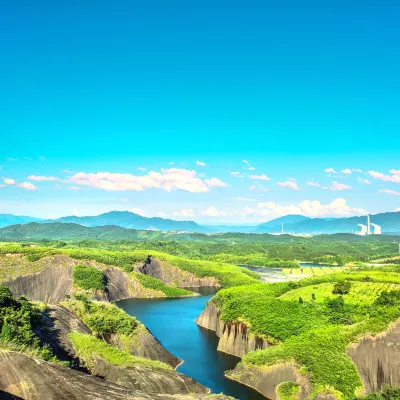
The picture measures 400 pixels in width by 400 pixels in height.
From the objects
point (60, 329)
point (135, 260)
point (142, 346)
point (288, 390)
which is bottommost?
point (288, 390)

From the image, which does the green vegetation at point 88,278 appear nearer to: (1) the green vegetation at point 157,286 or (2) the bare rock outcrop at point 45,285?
(2) the bare rock outcrop at point 45,285

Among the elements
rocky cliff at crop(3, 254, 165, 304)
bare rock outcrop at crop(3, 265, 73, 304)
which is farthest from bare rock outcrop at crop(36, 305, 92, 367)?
bare rock outcrop at crop(3, 265, 73, 304)

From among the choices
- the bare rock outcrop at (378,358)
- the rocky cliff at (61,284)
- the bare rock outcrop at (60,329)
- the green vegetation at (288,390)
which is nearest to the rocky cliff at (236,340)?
the green vegetation at (288,390)

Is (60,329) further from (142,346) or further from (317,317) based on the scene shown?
(317,317)

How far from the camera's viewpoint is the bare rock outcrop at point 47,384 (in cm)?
2577

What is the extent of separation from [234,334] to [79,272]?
62.8 metres

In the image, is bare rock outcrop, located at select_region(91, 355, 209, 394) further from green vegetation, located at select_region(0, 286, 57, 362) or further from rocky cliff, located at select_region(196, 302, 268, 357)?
rocky cliff, located at select_region(196, 302, 268, 357)

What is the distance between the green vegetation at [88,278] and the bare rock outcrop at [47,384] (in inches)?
3428

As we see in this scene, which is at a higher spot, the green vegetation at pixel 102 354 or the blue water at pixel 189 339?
the green vegetation at pixel 102 354

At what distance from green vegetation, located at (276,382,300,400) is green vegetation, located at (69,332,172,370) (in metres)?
14.3

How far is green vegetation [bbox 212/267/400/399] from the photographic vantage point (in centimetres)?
4775

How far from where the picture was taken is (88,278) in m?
115

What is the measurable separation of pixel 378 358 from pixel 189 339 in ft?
121

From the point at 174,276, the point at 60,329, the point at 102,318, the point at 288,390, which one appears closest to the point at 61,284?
the point at 174,276
